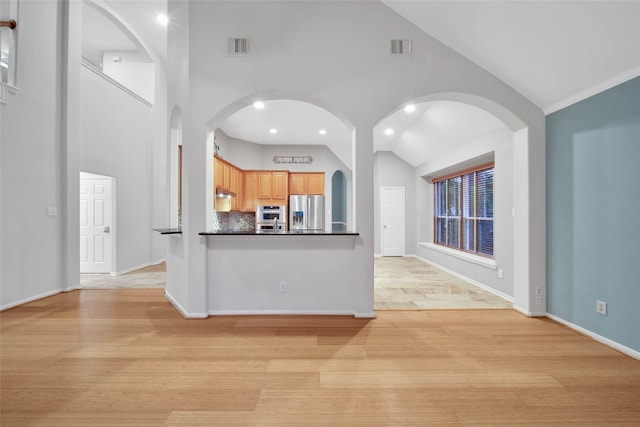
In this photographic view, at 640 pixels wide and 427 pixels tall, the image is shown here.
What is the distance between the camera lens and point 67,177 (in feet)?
14.0

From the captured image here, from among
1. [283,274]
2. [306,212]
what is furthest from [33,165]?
[306,212]

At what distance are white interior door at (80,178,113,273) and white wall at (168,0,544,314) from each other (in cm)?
332

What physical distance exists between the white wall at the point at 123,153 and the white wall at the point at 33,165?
67cm

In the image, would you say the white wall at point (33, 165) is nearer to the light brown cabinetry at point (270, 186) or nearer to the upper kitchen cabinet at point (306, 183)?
the light brown cabinetry at point (270, 186)

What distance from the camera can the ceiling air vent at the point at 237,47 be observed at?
3.25 metres

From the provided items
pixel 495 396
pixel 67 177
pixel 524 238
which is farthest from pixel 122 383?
pixel 524 238

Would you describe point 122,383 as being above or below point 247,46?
below

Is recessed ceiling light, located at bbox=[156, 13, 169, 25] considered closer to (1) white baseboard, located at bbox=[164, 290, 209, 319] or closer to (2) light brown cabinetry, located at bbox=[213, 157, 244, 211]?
(2) light brown cabinetry, located at bbox=[213, 157, 244, 211]

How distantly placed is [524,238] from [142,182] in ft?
22.7

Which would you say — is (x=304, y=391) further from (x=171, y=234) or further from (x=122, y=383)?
(x=171, y=234)

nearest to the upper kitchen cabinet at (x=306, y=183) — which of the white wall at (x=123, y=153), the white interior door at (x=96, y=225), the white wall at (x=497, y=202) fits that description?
the white wall at (x=497, y=202)

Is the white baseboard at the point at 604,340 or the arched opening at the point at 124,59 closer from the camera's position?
the white baseboard at the point at 604,340

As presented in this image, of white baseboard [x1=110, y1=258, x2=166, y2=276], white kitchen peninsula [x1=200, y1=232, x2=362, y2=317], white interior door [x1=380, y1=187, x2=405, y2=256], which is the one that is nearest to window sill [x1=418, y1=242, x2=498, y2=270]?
white interior door [x1=380, y1=187, x2=405, y2=256]

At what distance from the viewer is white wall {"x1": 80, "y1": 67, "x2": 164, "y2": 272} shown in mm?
4906
